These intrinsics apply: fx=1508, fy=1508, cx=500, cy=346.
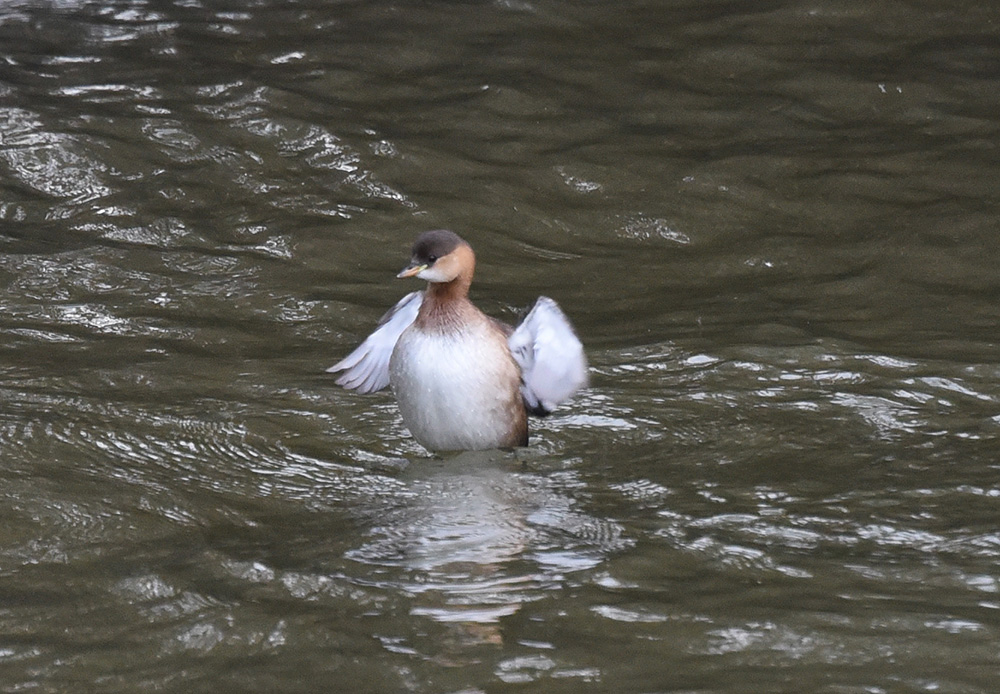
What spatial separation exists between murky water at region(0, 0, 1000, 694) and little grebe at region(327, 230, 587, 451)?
7.1 inches

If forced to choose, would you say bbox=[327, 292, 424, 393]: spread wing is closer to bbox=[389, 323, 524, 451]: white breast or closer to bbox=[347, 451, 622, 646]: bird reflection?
bbox=[389, 323, 524, 451]: white breast

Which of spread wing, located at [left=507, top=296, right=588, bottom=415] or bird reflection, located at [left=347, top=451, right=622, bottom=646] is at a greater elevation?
spread wing, located at [left=507, top=296, right=588, bottom=415]

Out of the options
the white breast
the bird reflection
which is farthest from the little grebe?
the bird reflection

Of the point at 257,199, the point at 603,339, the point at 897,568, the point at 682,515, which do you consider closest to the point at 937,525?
the point at 897,568

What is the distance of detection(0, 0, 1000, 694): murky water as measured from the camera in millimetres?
4383

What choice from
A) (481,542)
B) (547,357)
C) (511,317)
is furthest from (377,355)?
(481,542)

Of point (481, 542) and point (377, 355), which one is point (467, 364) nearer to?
point (377, 355)

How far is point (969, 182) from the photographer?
9.07m

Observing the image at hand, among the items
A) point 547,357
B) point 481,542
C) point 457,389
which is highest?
point 547,357

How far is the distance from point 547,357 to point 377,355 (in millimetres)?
885

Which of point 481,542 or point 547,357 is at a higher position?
point 547,357

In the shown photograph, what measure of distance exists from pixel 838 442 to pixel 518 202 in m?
3.46

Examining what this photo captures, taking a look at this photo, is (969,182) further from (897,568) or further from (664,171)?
(897,568)

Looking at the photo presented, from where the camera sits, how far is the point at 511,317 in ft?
25.4
